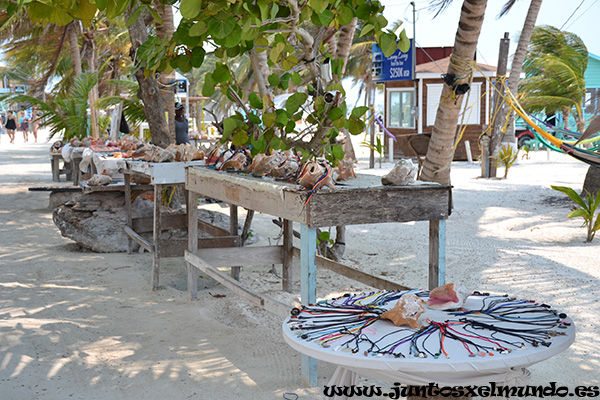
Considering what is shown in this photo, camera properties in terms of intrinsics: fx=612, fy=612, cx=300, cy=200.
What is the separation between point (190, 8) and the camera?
9.41 ft

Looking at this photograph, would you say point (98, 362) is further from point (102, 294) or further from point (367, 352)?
point (367, 352)

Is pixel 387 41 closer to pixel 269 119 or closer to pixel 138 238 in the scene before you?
pixel 269 119

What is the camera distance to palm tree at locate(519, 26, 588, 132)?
1377cm

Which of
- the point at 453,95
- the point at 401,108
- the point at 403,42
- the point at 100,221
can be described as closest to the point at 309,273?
the point at 403,42

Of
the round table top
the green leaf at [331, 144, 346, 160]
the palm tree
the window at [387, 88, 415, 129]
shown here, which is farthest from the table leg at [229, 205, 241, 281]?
the window at [387, 88, 415, 129]

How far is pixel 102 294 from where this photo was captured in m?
5.00

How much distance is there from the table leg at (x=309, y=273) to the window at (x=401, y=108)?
16784 mm

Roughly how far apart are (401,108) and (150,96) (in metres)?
13.9

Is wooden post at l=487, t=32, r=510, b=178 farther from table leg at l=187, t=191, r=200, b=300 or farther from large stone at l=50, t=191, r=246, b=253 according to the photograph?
table leg at l=187, t=191, r=200, b=300

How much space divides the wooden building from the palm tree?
2684 mm

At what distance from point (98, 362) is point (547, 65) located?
42.3ft

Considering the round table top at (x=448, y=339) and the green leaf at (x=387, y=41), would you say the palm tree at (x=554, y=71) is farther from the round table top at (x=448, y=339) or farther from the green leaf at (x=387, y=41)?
the round table top at (x=448, y=339)

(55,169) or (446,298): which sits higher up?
(446,298)

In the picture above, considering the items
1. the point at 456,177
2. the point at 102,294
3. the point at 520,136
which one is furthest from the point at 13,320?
the point at 520,136
